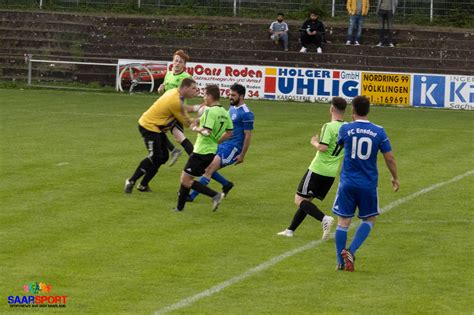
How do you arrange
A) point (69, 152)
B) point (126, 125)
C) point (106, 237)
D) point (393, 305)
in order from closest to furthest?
1. point (393, 305)
2. point (106, 237)
3. point (69, 152)
4. point (126, 125)

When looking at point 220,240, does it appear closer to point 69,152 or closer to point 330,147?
point 330,147

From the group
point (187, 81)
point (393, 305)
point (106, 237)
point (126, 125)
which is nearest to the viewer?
point (393, 305)

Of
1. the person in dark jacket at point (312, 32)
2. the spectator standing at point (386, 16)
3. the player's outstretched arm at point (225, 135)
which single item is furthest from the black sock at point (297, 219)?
the spectator standing at point (386, 16)

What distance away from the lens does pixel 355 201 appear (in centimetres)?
1245

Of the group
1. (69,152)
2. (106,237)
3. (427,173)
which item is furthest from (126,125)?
(106,237)

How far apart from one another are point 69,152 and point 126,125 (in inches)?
230

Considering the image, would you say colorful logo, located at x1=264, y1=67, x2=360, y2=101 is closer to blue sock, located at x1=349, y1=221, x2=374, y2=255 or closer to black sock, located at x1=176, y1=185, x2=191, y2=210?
black sock, located at x1=176, y1=185, x2=191, y2=210

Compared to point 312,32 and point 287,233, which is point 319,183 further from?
point 312,32

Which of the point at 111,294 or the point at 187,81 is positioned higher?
the point at 187,81

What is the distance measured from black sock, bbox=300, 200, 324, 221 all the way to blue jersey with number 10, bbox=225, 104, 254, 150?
3.09 meters

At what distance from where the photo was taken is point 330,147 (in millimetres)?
14195

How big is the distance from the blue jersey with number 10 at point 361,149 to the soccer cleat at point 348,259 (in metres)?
0.77

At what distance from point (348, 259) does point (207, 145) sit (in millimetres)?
4327

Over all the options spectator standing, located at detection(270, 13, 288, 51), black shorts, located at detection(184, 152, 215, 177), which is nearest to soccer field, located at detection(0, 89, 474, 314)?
black shorts, located at detection(184, 152, 215, 177)
